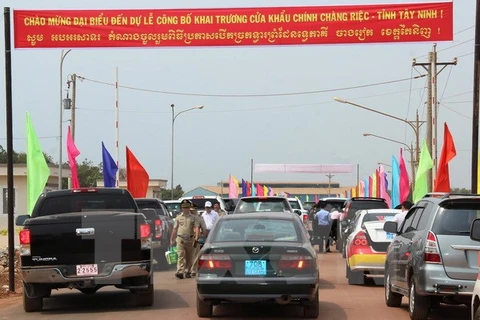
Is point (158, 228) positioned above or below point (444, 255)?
below

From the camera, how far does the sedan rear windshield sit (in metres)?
12.4

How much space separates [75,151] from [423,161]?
1300 centimetres

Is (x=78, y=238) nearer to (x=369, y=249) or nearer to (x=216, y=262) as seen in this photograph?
(x=216, y=262)

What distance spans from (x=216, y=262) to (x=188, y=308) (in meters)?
2.21

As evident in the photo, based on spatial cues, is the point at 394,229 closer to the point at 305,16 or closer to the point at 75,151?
the point at 305,16

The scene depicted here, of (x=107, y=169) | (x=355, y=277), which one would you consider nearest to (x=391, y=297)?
(x=355, y=277)

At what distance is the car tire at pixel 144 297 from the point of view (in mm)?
14016

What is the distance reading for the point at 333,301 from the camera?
14.6 m

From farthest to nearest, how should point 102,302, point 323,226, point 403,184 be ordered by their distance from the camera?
point 403,184 → point 323,226 → point 102,302

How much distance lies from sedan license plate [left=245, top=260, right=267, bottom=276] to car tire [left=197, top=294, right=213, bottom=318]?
0.87 meters

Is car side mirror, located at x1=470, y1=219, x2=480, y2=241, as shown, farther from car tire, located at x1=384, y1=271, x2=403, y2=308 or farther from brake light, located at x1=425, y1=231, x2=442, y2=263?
car tire, located at x1=384, y1=271, x2=403, y2=308

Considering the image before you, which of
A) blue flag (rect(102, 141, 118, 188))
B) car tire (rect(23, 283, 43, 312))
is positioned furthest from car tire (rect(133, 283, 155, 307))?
blue flag (rect(102, 141, 118, 188))

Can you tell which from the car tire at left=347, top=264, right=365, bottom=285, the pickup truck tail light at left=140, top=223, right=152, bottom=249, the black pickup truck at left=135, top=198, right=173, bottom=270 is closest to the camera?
the pickup truck tail light at left=140, top=223, right=152, bottom=249

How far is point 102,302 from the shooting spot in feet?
50.0
